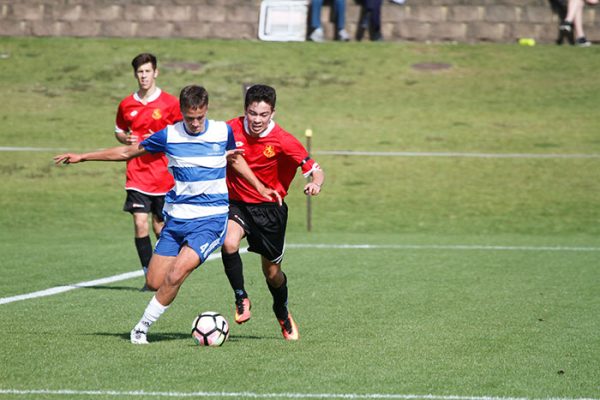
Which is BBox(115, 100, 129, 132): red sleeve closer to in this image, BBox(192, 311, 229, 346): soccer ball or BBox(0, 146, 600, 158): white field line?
BBox(192, 311, 229, 346): soccer ball

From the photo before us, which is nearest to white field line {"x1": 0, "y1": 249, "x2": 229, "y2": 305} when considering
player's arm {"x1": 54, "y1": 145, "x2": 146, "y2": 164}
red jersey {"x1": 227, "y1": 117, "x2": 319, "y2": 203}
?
player's arm {"x1": 54, "y1": 145, "x2": 146, "y2": 164}

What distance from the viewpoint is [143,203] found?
12.6 m

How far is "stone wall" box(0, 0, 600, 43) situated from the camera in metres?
31.2

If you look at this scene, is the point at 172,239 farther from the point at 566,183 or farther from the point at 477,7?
the point at 477,7

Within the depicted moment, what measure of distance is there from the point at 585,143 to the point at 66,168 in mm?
11611

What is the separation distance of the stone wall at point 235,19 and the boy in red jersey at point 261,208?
72.8 ft

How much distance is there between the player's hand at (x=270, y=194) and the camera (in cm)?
895

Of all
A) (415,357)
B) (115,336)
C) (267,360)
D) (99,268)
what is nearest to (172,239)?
(115,336)

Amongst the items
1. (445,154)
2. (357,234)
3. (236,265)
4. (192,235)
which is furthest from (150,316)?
(445,154)

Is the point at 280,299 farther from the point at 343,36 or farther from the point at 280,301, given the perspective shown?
the point at 343,36

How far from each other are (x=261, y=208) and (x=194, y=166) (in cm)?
87

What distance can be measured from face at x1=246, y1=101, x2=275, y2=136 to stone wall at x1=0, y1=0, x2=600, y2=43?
22347 mm

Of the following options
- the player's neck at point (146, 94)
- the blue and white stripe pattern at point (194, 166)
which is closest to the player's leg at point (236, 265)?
the blue and white stripe pattern at point (194, 166)

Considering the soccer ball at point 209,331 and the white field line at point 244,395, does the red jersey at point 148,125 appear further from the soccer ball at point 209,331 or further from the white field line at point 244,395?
the white field line at point 244,395
